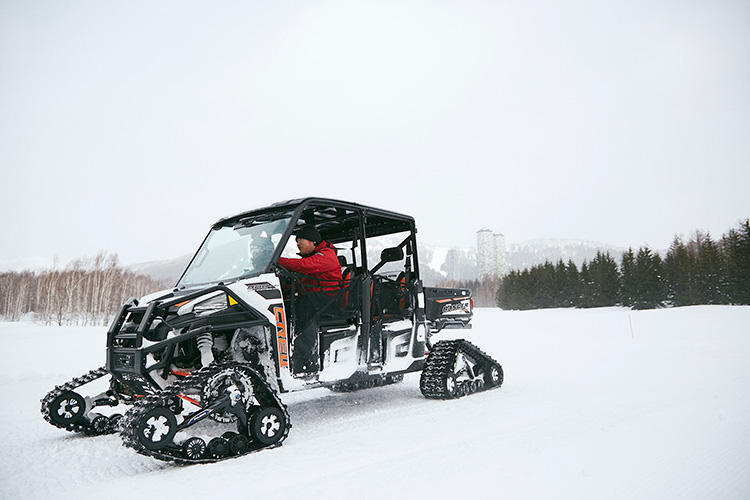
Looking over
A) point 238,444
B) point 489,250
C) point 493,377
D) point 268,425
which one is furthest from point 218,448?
point 489,250

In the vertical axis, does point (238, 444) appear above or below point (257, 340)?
below

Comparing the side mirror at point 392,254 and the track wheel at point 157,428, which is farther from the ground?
the side mirror at point 392,254

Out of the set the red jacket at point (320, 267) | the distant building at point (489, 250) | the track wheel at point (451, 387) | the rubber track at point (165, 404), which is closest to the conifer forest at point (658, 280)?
the track wheel at point (451, 387)

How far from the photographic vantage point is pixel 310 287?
544 centimetres

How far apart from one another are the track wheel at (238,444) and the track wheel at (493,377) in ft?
13.2

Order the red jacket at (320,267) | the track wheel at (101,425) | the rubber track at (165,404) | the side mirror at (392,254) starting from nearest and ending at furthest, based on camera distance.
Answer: the rubber track at (165,404), the track wheel at (101,425), the red jacket at (320,267), the side mirror at (392,254)

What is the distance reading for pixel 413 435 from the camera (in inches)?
181

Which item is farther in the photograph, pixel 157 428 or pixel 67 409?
pixel 67 409

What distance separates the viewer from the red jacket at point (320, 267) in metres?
5.36

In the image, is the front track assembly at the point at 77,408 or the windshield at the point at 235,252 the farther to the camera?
the windshield at the point at 235,252

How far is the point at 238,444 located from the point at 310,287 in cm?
184

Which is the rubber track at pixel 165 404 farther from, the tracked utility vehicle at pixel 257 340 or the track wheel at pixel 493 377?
the track wheel at pixel 493 377

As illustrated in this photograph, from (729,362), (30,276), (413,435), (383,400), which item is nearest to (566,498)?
(413,435)

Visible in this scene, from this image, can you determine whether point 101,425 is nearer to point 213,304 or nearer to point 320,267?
point 213,304
